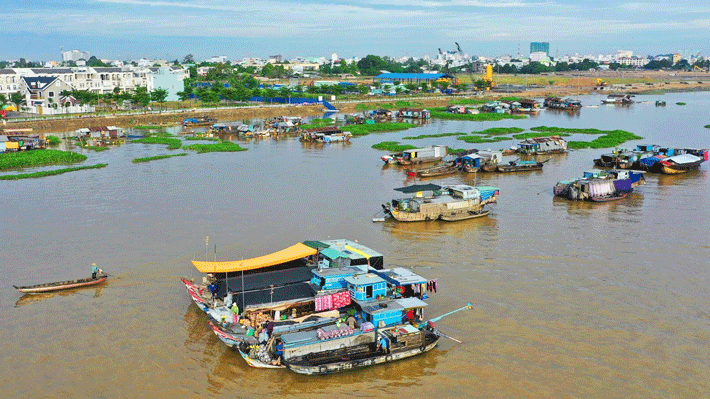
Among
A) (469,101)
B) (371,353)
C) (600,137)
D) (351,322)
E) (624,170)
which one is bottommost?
(371,353)

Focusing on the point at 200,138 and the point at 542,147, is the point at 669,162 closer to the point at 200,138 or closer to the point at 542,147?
the point at 542,147

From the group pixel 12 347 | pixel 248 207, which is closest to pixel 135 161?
pixel 248 207

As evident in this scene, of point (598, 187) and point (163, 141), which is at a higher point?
point (163, 141)

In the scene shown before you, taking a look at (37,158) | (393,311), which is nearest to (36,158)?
(37,158)

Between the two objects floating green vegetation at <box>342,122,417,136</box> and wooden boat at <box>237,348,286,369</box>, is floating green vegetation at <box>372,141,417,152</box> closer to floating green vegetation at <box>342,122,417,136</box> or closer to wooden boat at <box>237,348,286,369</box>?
floating green vegetation at <box>342,122,417,136</box>

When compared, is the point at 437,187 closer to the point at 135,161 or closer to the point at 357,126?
the point at 135,161

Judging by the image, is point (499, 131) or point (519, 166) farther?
point (499, 131)
